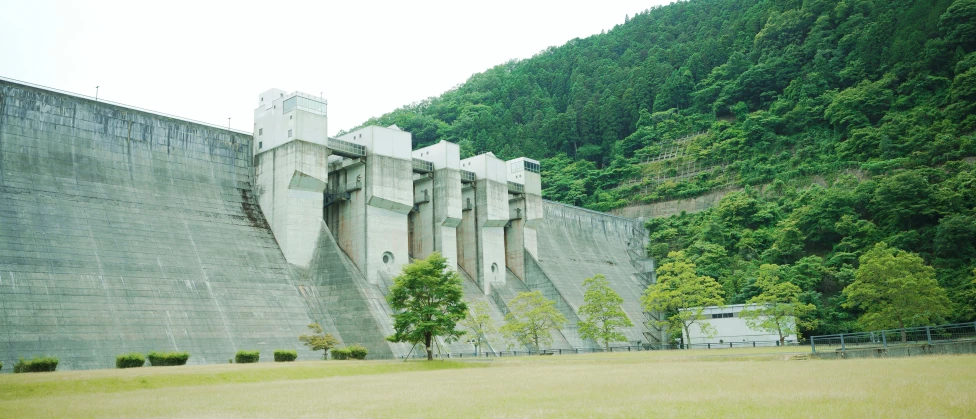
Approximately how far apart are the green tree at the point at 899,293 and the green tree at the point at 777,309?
4.50 meters

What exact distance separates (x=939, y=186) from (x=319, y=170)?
177ft

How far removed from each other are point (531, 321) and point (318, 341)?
16.8m

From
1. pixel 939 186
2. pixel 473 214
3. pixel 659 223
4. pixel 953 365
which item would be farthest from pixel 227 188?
pixel 939 186

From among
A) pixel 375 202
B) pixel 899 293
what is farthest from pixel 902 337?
pixel 375 202

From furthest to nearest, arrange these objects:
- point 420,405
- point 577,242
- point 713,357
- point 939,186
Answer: point 577,242 < point 939,186 < point 713,357 < point 420,405

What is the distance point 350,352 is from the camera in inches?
1469

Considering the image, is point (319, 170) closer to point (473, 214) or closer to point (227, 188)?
point (227, 188)

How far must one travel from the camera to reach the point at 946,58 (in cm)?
8019

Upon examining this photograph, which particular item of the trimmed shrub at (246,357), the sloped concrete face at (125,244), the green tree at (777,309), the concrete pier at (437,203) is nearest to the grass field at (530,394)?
the trimmed shrub at (246,357)

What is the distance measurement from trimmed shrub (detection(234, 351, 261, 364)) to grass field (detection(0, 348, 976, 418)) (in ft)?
19.0

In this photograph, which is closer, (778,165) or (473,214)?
(473,214)

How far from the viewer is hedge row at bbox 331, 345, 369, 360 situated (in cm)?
3712

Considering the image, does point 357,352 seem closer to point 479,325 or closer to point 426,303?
point 426,303

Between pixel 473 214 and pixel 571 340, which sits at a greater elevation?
pixel 473 214
